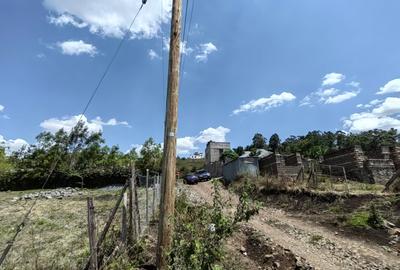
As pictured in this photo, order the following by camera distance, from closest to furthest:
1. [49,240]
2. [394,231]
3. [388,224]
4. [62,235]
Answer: [49,240] < [62,235] < [394,231] < [388,224]

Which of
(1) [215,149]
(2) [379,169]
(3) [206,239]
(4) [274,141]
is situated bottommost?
(3) [206,239]

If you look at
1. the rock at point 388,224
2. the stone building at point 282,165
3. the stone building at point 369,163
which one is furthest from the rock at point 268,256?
the stone building at point 282,165

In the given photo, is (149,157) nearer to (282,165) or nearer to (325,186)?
(282,165)

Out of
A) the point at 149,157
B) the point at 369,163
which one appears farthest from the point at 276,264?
the point at 149,157

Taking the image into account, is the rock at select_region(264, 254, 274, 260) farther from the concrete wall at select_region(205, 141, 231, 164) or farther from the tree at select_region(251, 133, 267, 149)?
the tree at select_region(251, 133, 267, 149)

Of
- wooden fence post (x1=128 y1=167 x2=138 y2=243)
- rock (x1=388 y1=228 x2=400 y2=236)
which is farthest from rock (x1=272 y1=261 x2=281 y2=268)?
rock (x1=388 y1=228 x2=400 y2=236)

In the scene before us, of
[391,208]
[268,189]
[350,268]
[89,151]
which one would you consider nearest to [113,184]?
[89,151]

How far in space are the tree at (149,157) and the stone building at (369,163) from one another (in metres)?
24.5

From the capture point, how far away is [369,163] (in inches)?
930

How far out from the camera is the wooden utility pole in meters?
5.85

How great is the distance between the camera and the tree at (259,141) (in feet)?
339

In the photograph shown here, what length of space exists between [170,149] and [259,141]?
10179 cm

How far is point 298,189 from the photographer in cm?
1839

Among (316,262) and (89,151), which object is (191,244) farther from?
(89,151)
